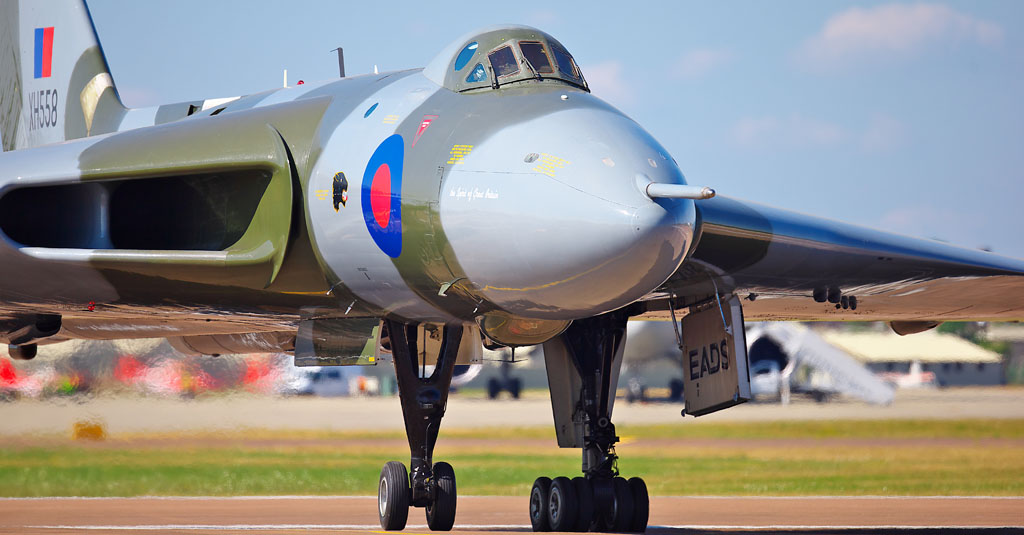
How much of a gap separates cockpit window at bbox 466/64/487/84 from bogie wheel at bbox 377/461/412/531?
116 inches

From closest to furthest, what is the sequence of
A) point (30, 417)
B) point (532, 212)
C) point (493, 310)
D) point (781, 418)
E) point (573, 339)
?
point (532, 212), point (493, 310), point (573, 339), point (30, 417), point (781, 418)

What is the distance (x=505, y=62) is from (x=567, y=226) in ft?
5.49

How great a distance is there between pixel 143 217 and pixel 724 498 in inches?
368

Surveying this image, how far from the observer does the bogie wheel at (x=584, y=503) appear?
1066 centimetres

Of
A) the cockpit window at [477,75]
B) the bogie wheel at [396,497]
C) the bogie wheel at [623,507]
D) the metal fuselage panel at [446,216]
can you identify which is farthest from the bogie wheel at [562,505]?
the cockpit window at [477,75]

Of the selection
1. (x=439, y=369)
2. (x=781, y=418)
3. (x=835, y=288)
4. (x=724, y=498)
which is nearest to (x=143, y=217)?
(x=439, y=369)

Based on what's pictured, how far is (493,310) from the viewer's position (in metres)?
8.20

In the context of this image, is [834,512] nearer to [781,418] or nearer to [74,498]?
[74,498]

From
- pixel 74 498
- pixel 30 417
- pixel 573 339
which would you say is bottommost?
pixel 74 498

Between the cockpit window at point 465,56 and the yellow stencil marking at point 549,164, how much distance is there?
1.47 metres

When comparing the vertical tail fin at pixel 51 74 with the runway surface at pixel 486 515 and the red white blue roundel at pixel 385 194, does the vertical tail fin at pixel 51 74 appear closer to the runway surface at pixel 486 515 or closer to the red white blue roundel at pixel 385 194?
the runway surface at pixel 486 515

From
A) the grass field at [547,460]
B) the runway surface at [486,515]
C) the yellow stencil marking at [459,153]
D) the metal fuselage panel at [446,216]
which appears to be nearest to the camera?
the metal fuselage panel at [446,216]

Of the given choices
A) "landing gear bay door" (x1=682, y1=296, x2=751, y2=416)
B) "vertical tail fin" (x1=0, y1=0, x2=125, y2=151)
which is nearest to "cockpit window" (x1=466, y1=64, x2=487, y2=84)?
"landing gear bay door" (x1=682, y1=296, x2=751, y2=416)

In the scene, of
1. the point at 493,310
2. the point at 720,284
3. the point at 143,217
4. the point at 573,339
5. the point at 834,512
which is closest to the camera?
the point at 493,310
